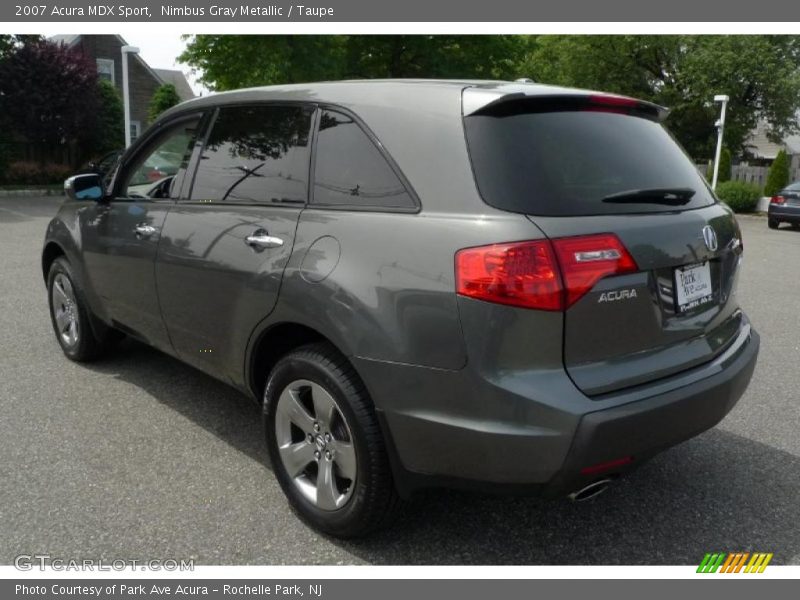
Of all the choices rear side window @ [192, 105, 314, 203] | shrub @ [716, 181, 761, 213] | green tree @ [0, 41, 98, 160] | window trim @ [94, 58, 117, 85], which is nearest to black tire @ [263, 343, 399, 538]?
rear side window @ [192, 105, 314, 203]

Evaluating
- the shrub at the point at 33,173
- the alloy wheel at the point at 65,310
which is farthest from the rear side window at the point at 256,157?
the shrub at the point at 33,173

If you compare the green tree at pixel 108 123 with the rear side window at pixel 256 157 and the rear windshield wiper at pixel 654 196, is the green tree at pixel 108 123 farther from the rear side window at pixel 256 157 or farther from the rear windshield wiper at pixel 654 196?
the rear windshield wiper at pixel 654 196

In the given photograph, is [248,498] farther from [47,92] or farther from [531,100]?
[47,92]

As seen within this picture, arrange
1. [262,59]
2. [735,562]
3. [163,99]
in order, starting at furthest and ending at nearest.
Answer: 1. [163,99]
2. [262,59]
3. [735,562]

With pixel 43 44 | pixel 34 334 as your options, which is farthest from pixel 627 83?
pixel 34 334

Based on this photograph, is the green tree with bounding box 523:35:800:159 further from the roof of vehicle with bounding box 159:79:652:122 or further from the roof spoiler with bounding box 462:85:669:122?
the roof spoiler with bounding box 462:85:669:122

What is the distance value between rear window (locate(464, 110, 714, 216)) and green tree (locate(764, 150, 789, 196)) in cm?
2533

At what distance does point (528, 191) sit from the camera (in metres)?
2.39

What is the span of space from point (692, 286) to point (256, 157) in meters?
1.95

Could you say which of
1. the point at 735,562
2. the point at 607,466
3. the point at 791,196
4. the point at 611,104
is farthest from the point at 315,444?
the point at 791,196

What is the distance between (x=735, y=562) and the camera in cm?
279

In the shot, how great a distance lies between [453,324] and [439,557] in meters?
1.03

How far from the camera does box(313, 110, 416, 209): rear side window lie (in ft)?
8.71

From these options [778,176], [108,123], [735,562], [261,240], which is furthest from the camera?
[108,123]
